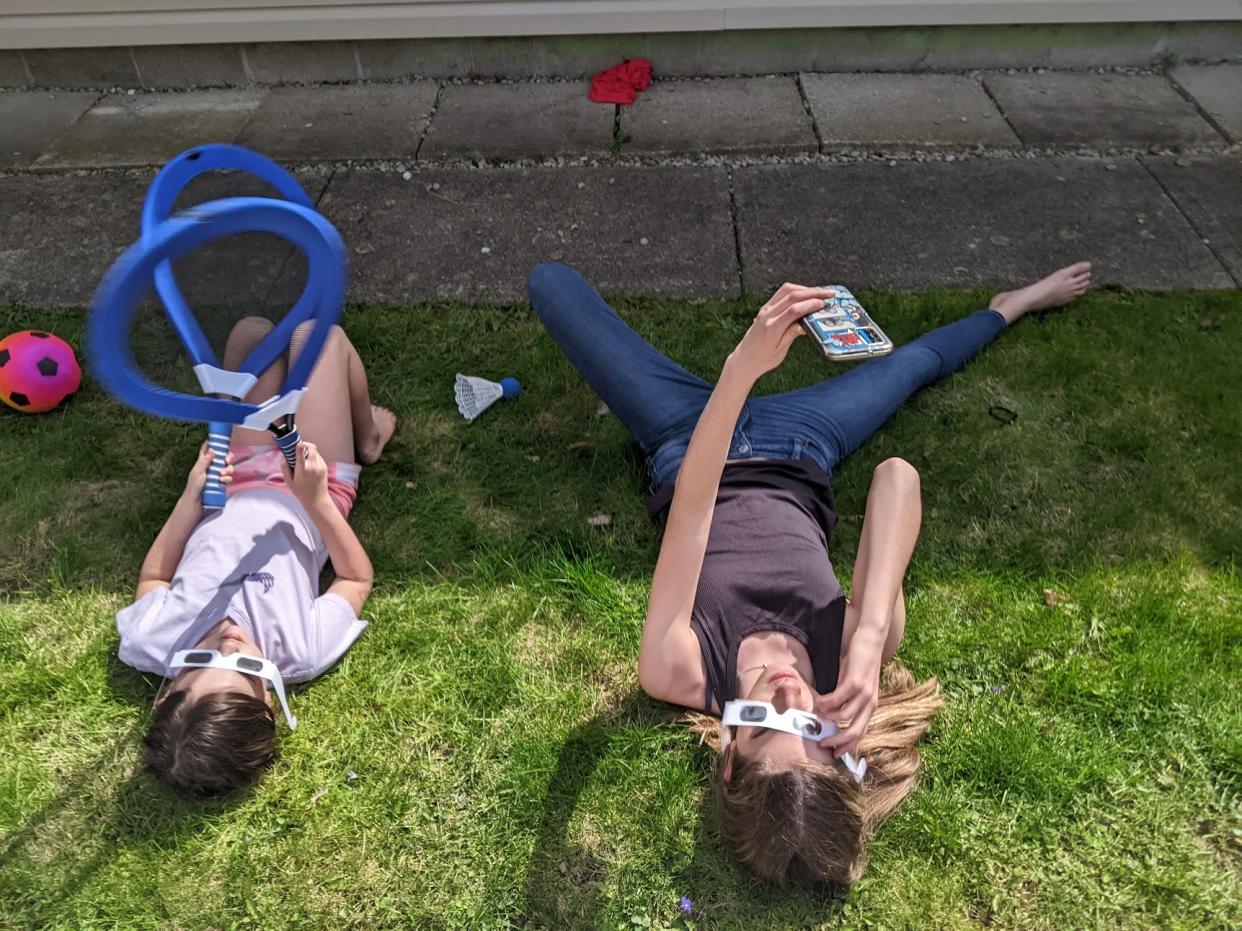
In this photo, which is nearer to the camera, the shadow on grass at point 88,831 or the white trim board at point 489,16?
the shadow on grass at point 88,831

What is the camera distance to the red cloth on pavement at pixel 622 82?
548 centimetres

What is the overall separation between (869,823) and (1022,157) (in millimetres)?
4046

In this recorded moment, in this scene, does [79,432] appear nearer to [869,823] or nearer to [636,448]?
[636,448]

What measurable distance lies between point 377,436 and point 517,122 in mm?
2714

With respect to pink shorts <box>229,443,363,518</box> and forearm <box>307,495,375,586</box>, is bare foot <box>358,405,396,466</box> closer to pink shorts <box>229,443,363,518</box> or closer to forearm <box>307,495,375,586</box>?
pink shorts <box>229,443,363,518</box>

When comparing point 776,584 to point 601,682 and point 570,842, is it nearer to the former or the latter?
point 601,682

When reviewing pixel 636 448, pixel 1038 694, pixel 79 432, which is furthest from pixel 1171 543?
pixel 79 432

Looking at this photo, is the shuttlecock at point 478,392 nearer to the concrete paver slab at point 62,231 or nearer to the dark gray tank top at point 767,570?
A: the dark gray tank top at point 767,570

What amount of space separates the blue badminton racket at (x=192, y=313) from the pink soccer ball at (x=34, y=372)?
151 centimetres

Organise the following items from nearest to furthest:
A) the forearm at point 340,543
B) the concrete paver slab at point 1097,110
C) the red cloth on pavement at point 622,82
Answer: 1. the forearm at point 340,543
2. the concrete paver slab at point 1097,110
3. the red cloth on pavement at point 622,82

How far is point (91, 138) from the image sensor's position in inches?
209

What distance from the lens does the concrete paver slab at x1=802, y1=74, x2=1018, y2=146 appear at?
16.7 ft

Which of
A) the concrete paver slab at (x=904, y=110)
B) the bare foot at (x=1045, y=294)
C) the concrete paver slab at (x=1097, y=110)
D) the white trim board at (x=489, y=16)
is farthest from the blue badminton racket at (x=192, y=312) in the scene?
the concrete paver slab at (x=1097, y=110)

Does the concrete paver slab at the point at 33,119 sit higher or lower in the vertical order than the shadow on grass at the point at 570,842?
higher
